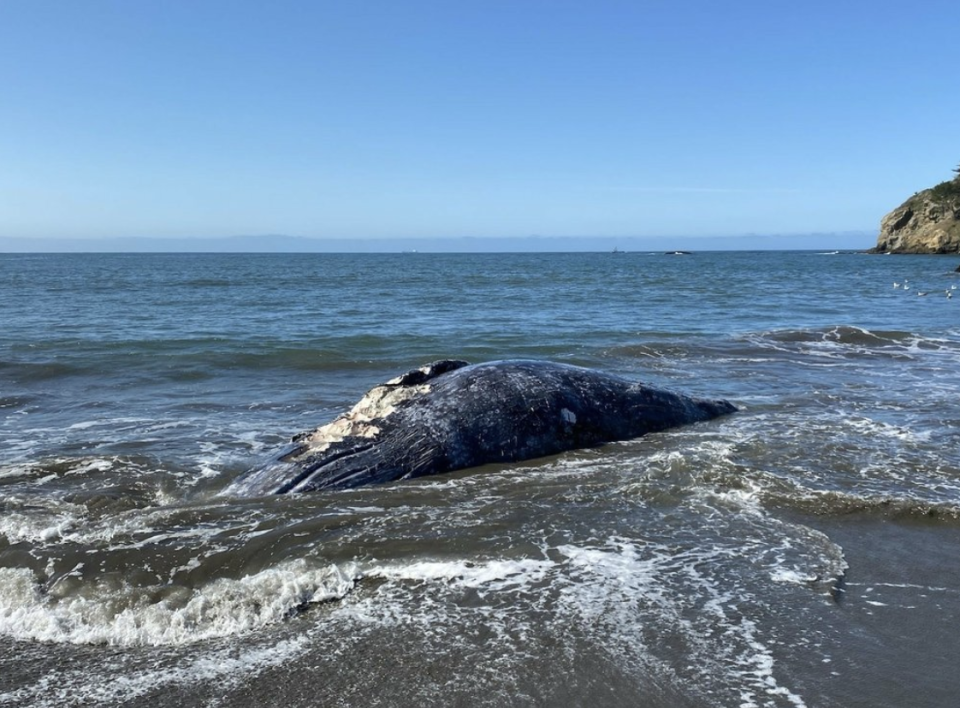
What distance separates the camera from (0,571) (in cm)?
486

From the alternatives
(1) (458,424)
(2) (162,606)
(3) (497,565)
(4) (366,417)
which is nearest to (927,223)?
(1) (458,424)

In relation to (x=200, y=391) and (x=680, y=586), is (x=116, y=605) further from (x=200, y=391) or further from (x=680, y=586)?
(x=200, y=391)

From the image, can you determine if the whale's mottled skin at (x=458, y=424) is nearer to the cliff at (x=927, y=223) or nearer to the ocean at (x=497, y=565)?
the ocean at (x=497, y=565)

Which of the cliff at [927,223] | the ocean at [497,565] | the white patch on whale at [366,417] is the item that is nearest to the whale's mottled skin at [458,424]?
the white patch on whale at [366,417]

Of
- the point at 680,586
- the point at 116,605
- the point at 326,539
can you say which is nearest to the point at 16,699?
the point at 116,605

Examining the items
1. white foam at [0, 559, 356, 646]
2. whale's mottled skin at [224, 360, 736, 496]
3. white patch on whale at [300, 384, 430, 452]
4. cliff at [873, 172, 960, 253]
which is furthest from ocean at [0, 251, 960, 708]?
cliff at [873, 172, 960, 253]

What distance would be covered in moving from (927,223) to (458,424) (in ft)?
346

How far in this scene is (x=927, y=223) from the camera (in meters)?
94.2

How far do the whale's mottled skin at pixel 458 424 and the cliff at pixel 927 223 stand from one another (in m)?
98.0

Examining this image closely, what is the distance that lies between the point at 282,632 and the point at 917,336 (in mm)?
17572

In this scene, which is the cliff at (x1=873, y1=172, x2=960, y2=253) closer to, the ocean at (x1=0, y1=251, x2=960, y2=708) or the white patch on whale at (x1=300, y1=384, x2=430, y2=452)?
the ocean at (x1=0, y1=251, x2=960, y2=708)

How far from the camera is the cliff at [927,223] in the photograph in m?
89.4

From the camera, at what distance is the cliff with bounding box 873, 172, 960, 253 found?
293 feet

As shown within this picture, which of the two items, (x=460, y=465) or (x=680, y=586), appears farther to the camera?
(x=460, y=465)
